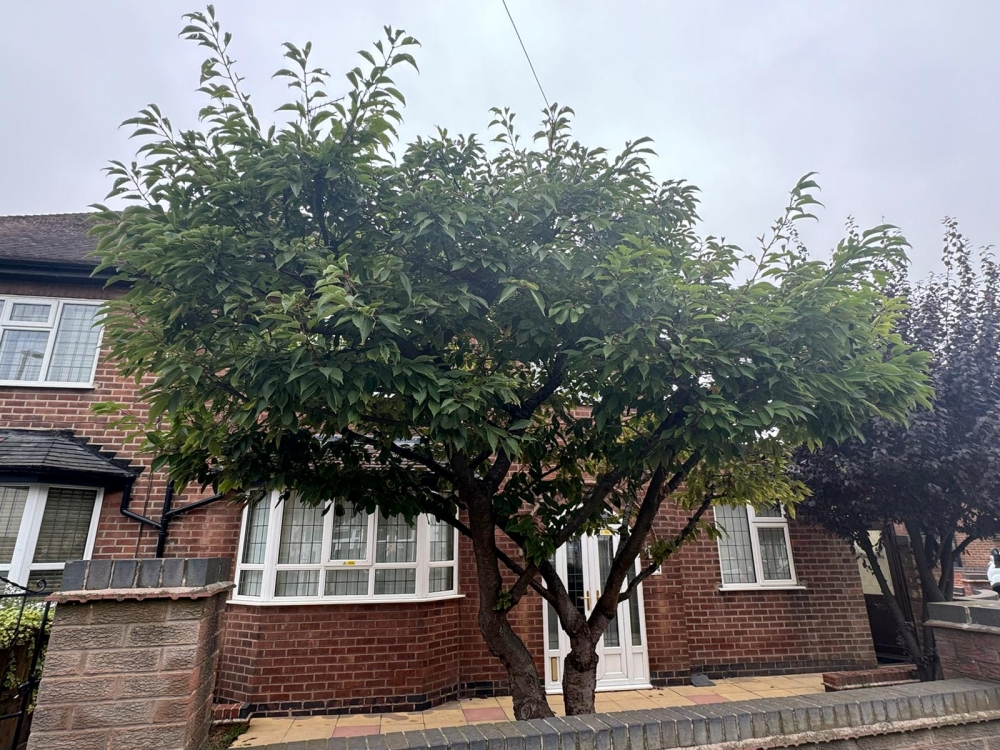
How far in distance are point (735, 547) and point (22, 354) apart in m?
11.1

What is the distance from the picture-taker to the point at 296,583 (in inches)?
266

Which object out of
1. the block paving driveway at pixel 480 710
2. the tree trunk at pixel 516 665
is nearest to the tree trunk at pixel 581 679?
the tree trunk at pixel 516 665

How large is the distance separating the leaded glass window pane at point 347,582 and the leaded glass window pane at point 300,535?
0.20m

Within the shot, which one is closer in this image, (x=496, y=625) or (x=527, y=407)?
(x=496, y=625)

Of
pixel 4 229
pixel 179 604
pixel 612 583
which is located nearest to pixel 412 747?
pixel 179 604

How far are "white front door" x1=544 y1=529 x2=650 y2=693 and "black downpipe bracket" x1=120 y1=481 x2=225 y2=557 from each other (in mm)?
4956

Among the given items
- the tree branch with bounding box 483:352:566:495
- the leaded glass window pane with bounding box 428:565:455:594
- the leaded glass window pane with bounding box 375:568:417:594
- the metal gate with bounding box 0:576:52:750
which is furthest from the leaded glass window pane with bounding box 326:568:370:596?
the tree branch with bounding box 483:352:566:495

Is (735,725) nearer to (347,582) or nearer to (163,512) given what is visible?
(347,582)

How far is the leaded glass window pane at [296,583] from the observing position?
671 centimetres

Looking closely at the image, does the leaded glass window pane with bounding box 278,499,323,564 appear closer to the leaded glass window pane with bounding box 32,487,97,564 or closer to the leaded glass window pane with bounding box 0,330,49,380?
the leaded glass window pane with bounding box 32,487,97,564

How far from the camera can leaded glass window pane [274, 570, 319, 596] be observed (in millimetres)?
6711

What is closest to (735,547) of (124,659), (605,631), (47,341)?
(605,631)

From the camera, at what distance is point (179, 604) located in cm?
213

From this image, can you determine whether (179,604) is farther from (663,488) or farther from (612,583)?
(663,488)
